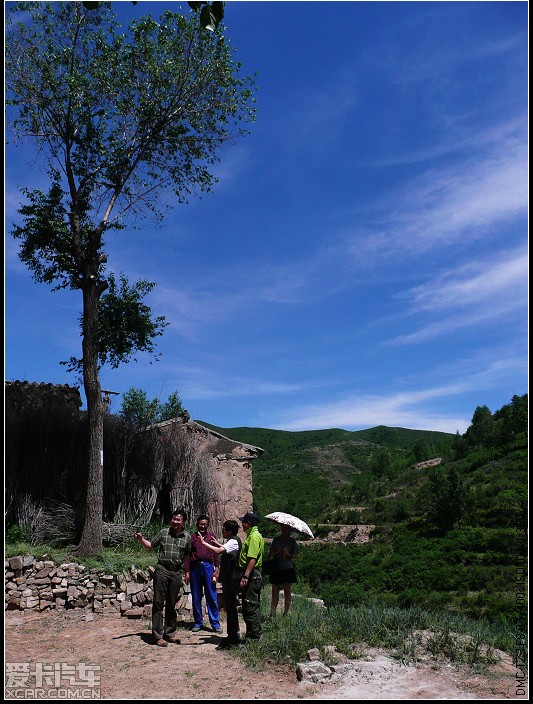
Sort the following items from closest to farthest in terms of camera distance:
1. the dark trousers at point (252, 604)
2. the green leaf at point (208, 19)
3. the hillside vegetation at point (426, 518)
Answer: the green leaf at point (208, 19) < the dark trousers at point (252, 604) < the hillside vegetation at point (426, 518)

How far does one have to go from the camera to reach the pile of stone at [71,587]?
10.5 meters

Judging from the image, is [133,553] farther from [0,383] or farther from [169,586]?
[0,383]

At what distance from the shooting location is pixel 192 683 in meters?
6.48

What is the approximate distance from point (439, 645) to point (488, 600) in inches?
808

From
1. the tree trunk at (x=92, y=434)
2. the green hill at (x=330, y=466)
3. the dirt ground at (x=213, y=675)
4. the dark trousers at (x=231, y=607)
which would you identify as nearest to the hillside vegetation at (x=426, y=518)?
the green hill at (x=330, y=466)

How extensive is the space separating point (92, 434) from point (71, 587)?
3153 mm

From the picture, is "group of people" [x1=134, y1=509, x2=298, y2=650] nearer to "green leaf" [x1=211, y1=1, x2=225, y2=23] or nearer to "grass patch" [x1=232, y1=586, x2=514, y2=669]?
"grass patch" [x1=232, y1=586, x2=514, y2=669]

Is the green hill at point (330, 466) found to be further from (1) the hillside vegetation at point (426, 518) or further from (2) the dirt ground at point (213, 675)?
(2) the dirt ground at point (213, 675)

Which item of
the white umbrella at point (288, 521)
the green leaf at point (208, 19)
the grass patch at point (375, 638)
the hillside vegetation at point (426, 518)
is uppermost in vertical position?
the green leaf at point (208, 19)

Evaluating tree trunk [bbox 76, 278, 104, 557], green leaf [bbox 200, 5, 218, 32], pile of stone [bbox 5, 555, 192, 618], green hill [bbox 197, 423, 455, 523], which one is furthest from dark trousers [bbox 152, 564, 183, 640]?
green hill [bbox 197, 423, 455, 523]

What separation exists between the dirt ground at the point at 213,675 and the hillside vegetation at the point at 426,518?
8105mm

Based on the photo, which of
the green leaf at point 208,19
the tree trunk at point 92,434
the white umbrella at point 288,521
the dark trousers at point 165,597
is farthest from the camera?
the tree trunk at point 92,434

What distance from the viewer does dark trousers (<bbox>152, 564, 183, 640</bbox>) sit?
26.3 feet

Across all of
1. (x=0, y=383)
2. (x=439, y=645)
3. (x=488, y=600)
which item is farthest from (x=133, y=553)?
(x=488, y=600)
